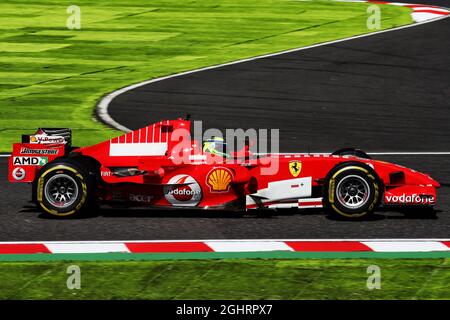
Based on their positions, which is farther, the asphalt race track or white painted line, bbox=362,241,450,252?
the asphalt race track

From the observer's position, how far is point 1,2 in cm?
3453

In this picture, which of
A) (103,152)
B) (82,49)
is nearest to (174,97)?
(82,49)

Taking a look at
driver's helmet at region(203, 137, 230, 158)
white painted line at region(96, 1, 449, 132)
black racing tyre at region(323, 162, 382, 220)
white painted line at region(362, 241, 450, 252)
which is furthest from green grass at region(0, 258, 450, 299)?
white painted line at region(96, 1, 449, 132)

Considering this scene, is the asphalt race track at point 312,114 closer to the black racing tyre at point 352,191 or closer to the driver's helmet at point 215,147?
the black racing tyre at point 352,191

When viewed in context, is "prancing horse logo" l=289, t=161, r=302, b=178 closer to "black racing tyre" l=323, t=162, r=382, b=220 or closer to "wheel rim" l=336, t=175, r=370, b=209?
"black racing tyre" l=323, t=162, r=382, b=220

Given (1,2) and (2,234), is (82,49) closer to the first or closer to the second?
(1,2)

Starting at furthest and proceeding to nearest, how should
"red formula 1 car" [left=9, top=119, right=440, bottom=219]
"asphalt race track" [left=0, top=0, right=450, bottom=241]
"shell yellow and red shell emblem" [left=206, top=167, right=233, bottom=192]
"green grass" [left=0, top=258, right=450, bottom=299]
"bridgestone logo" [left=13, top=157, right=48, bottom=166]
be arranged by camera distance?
"bridgestone logo" [left=13, top=157, right=48, bottom=166], "shell yellow and red shell emblem" [left=206, top=167, right=233, bottom=192], "red formula 1 car" [left=9, top=119, right=440, bottom=219], "asphalt race track" [left=0, top=0, right=450, bottom=241], "green grass" [left=0, top=258, right=450, bottom=299]

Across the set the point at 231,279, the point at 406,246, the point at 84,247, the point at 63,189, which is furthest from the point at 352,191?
the point at 63,189

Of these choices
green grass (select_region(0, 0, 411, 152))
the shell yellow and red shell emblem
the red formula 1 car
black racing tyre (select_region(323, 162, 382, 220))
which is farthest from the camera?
green grass (select_region(0, 0, 411, 152))

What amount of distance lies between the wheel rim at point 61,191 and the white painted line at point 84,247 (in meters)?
1.08

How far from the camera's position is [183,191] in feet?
36.7

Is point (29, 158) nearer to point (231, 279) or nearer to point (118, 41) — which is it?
point (231, 279)

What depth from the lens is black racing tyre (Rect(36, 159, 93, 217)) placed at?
36.2ft

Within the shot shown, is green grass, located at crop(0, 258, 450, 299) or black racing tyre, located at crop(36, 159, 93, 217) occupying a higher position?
black racing tyre, located at crop(36, 159, 93, 217)
